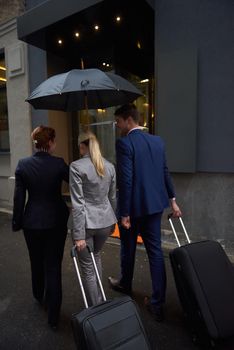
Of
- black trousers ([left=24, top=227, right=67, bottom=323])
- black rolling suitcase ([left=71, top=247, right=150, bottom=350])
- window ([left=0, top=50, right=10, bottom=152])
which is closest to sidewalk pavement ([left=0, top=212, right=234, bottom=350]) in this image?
black trousers ([left=24, top=227, right=67, bottom=323])

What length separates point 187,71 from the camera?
4.30 m

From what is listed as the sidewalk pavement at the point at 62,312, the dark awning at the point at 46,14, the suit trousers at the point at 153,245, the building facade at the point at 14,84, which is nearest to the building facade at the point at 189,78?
the dark awning at the point at 46,14

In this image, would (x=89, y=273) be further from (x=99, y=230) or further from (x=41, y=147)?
(x=41, y=147)

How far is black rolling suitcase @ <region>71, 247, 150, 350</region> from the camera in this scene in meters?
1.77

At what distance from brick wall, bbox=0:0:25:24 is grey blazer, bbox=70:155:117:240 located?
568cm

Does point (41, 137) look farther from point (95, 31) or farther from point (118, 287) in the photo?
point (95, 31)

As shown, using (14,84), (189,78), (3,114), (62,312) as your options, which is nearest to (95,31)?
(189,78)

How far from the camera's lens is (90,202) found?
2402 millimetres

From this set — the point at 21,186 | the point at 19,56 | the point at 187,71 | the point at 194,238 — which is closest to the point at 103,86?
the point at 21,186

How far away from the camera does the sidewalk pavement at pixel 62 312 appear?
2.44m

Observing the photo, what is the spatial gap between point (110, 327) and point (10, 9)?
23.6 ft

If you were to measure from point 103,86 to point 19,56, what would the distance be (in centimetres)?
481

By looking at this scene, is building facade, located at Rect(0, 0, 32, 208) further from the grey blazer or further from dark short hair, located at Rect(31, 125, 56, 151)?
the grey blazer

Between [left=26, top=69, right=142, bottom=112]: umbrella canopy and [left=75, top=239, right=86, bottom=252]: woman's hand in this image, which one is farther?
[left=26, top=69, right=142, bottom=112]: umbrella canopy
